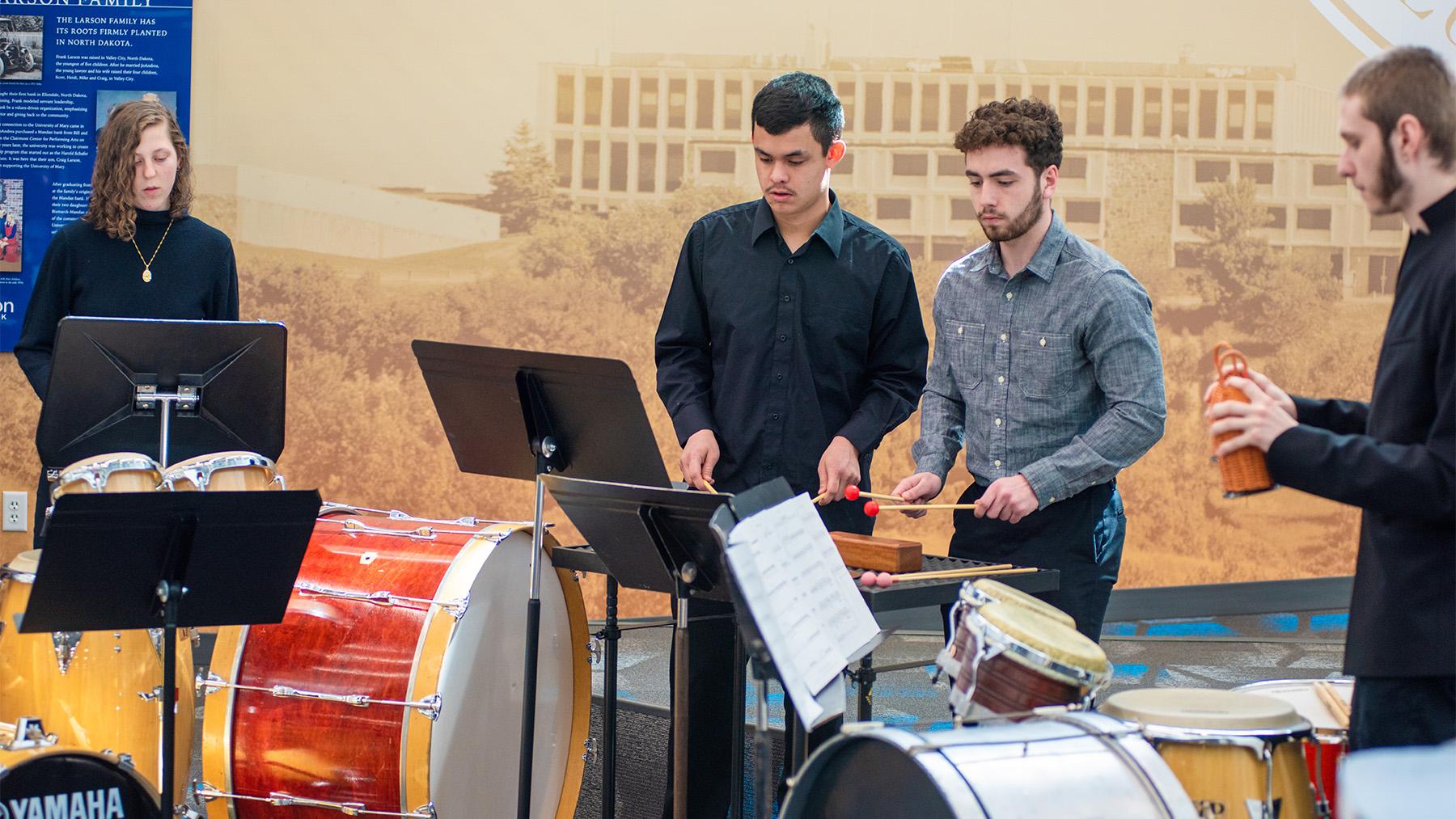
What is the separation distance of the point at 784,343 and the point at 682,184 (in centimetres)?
249

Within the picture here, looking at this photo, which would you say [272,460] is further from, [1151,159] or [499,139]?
[1151,159]

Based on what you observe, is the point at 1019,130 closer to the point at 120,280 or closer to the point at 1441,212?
the point at 1441,212

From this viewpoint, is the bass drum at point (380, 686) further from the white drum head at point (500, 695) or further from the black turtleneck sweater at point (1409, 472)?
the black turtleneck sweater at point (1409, 472)

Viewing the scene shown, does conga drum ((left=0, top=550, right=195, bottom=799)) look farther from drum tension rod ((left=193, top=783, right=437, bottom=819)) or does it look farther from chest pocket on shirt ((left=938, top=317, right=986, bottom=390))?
chest pocket on shirt ((left=938, top=317, right=986, bottom=390))

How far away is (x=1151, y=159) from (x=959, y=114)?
32.3 inches

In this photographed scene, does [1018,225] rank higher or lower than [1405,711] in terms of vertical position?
higher

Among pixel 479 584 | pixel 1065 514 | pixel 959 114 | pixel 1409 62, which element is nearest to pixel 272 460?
pixel 479 584

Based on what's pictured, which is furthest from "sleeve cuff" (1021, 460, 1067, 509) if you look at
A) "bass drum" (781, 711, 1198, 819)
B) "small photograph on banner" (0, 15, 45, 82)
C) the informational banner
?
"small photograph on banner" (0, 15, 45, 82)

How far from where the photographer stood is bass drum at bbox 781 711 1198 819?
6.04ft

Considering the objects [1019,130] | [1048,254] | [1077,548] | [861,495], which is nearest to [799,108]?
[1019,130]

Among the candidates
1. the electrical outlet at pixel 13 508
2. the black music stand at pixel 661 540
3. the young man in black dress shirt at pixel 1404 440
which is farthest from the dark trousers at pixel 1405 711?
the electrical outlet at pixel 13 508

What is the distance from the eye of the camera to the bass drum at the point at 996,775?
184cm

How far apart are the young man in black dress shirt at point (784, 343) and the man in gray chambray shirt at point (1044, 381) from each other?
0.26 metres

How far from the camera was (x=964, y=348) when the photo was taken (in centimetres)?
294
